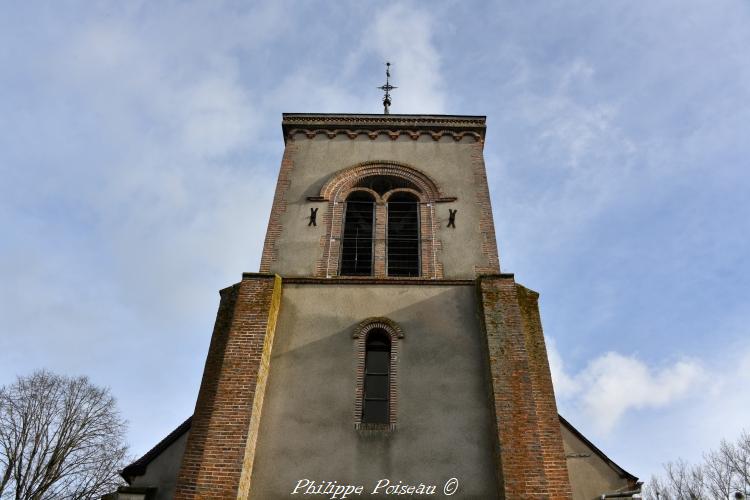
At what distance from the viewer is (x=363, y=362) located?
9391 millimetres

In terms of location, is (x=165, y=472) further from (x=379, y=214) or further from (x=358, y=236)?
(x=379, y=214)

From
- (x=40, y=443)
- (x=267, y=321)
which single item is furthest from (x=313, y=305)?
(x=40, y=443)

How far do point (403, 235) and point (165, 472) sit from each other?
664 centimetres

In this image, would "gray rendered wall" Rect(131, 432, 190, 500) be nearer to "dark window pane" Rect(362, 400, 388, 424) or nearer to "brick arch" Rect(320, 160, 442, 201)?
"dark window pane" Rect(362, 400, 388, 424)

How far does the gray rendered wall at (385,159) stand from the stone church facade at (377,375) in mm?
57

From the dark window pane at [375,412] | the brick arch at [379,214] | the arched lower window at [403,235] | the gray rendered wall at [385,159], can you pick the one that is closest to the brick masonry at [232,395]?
the gray rendered wall at [385,159]

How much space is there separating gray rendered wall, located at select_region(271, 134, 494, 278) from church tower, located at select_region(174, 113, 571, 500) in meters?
0.05

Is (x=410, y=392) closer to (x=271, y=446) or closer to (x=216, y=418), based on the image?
(x=271, y=446)

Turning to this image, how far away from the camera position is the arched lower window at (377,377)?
8.95 m

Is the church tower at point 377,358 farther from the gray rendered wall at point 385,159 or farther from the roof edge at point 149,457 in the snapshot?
the roof edge at point 149,457

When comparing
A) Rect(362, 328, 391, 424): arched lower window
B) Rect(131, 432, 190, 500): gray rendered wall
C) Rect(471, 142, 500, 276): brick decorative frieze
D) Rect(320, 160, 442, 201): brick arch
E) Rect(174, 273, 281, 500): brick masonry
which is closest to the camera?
Rect(174, 273, 281, 500): brick masonry

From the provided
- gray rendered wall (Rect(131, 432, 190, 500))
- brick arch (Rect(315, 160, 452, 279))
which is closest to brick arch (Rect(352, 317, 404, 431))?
brick arch (Rect(315, 160, 452, 279))

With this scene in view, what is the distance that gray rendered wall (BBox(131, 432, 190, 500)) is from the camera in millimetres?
8852

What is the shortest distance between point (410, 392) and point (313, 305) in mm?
2545
